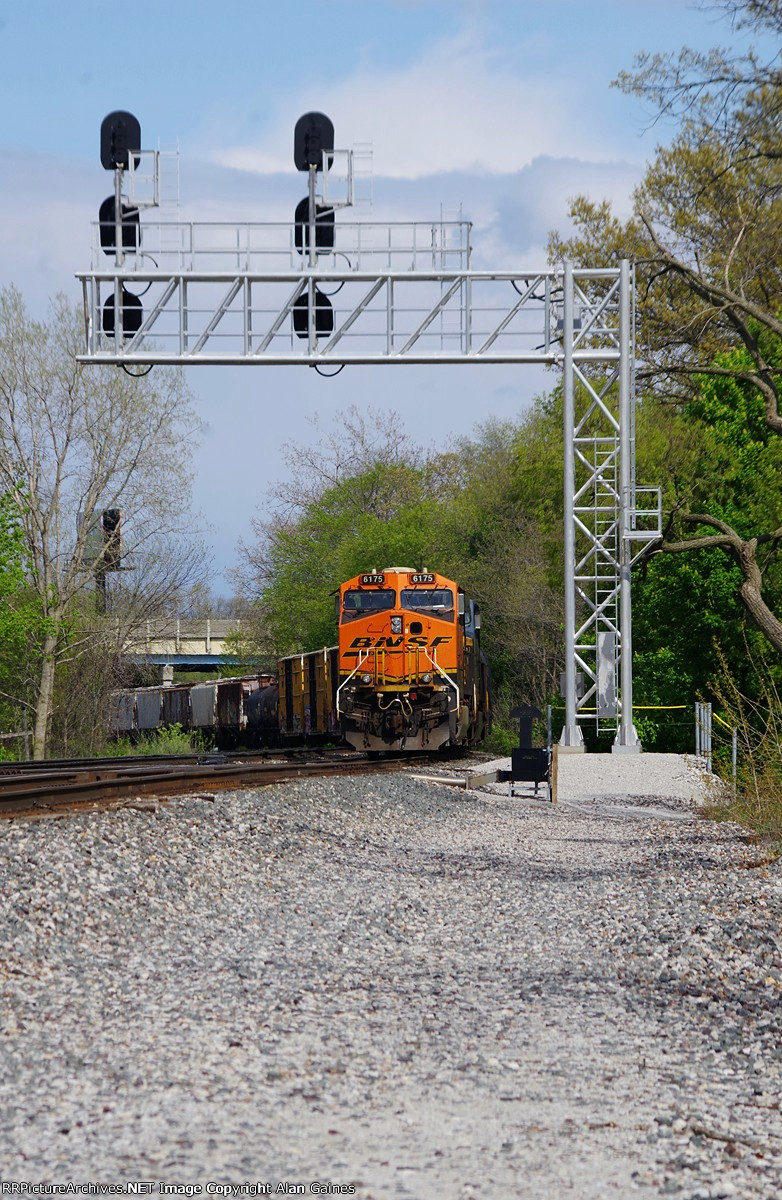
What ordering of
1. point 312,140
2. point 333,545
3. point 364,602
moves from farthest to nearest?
point 333,545
point 364,602
point 312,140

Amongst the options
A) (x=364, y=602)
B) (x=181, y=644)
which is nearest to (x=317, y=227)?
(x=364, y=602)

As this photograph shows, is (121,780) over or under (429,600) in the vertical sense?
under

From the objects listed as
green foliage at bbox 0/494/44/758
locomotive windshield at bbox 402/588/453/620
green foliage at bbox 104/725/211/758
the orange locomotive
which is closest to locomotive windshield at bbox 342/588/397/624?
the orange locomotive

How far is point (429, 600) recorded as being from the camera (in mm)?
23375

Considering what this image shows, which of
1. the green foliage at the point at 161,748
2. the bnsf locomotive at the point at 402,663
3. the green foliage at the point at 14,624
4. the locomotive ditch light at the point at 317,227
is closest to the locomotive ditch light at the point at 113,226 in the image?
the locomotive ditch light at the point at 317,227

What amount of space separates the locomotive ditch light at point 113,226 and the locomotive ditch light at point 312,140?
287 cm

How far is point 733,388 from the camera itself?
3416 centimetres

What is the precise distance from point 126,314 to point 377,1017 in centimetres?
1829

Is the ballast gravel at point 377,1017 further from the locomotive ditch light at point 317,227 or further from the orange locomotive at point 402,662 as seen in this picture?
the locomotive ditch light at point 317,227

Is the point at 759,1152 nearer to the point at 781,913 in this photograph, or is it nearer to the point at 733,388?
the point at 781,913

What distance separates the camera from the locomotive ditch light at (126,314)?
2191cm

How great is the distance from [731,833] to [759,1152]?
10095mm

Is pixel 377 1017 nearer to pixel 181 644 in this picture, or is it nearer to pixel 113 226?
pixel 113 226

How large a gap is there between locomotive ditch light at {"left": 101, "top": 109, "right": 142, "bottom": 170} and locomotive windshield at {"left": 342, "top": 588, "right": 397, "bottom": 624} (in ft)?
27.0
